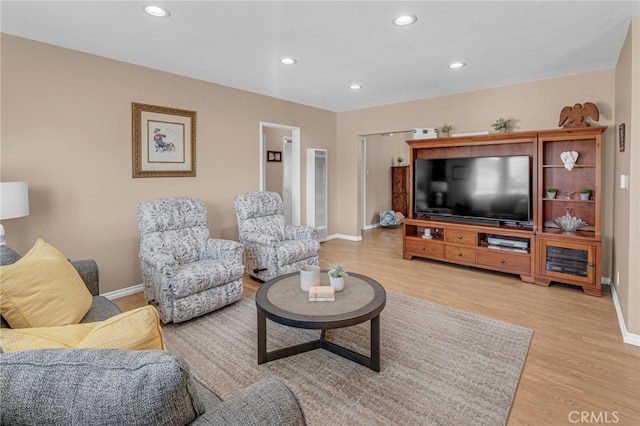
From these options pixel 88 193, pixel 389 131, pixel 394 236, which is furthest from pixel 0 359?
pixel 394 236

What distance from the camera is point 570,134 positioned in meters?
3.72

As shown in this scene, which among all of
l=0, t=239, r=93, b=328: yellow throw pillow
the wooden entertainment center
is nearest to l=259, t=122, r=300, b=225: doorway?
the wooden entertainment center

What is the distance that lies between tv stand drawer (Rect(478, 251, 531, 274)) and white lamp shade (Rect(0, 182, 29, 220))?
470 centimetres

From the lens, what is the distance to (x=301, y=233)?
4367mm

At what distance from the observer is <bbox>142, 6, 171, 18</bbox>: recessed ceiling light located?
2451 millimetres

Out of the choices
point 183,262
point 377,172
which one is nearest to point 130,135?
point 183,262

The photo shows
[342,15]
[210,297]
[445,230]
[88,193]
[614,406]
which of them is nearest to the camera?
[614,406]

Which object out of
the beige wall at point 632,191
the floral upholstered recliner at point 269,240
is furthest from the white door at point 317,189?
the beige wall at point 632,191

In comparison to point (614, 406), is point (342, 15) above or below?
above

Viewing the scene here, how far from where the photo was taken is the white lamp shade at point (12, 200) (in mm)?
2445

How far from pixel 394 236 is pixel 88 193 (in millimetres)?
5282

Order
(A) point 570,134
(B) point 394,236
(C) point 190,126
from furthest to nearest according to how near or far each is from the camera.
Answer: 1. (B) point 394,236
2. (C) point 190,126
3. (A) point 570,134

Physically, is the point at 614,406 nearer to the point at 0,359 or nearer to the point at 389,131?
the point at 0,359

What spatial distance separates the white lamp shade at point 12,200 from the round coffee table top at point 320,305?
76.1 inches
